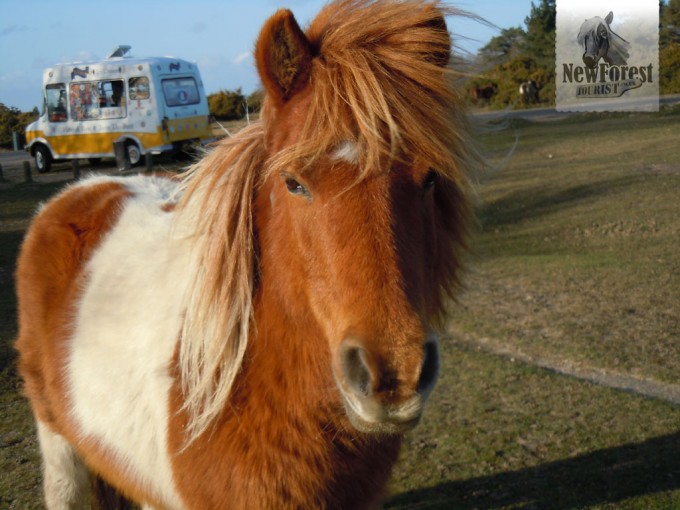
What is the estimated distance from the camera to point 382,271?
181 cm

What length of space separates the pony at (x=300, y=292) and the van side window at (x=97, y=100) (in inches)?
782

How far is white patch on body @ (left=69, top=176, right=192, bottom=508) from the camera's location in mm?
2523

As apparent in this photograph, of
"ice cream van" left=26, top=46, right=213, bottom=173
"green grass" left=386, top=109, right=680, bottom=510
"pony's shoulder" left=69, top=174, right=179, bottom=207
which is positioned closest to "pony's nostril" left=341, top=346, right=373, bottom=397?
"green grass" left=386, top=109, right=680, bottom=510

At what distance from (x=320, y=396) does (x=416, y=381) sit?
22.7 inches

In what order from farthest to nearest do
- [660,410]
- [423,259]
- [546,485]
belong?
[660,410] < [546,485] < [423,259]

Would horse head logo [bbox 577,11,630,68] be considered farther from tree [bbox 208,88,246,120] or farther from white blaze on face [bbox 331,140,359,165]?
white blaze on face [bbox 331,140,359,165]

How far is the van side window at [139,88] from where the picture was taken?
67.7 ft

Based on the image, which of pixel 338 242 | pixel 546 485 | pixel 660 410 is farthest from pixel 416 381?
pixel 660 410

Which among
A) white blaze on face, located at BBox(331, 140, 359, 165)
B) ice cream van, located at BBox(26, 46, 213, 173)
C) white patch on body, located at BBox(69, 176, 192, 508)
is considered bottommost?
white patch on body, located at BBox(69, 176, 192, 508)

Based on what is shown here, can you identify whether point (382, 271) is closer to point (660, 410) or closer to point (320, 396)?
point (320, 396)

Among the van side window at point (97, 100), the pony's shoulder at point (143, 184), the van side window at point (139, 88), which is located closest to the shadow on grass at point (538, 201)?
the pony's shoulder at point (143, 184)

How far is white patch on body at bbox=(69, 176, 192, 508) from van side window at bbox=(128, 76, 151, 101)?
739 inches

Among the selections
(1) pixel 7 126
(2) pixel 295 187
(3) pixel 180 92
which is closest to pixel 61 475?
(2) pixel 295 187

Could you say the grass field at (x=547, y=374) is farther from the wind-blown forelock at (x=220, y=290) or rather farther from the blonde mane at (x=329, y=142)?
the wind-blown forelock at (x=220, y=290)
